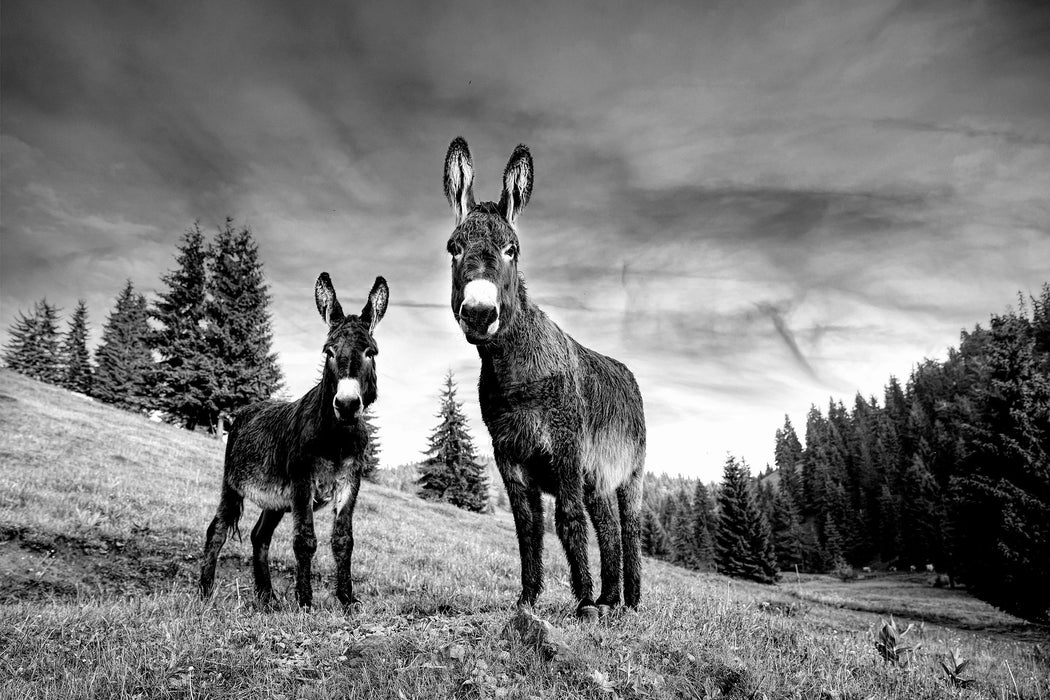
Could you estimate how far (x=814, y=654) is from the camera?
487 cm

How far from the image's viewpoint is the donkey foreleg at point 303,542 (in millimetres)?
6129

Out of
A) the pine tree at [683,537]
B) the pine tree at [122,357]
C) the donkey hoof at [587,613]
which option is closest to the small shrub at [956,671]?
the donkey hoof at [587,613]

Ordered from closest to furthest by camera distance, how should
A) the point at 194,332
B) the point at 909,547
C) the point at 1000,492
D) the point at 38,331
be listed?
the point at 1000,492, the point at 194,332, the point at 38,331, the point at 909,547

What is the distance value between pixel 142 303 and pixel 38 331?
1007 cm

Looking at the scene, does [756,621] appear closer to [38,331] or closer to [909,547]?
[38,331]

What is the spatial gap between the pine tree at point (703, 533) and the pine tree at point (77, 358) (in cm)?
9001

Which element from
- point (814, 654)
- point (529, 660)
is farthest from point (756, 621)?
point (529, 660)

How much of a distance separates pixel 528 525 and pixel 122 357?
62.2 m

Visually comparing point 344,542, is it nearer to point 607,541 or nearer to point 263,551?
point 263,551

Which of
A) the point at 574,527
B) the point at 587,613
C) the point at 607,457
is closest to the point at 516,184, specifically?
the point at 607,457

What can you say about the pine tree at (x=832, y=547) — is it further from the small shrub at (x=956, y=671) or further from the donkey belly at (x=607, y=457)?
the donkey belly at (x=607, y=457)

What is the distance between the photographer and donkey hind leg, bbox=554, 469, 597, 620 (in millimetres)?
4281

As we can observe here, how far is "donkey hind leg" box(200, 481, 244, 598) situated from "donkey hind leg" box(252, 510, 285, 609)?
21.1 inches

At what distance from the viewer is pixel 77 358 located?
189 feet
